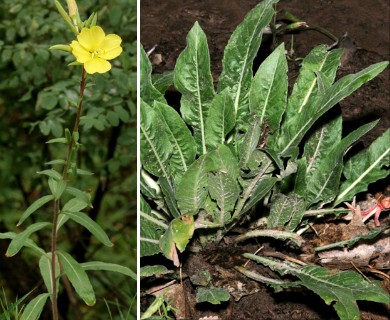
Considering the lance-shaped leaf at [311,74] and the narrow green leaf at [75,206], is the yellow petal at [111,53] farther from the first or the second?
the lance-shaped leaf at [311,74]

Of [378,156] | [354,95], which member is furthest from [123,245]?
[378,156]

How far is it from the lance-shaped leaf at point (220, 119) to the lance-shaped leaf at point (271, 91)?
0.43ft

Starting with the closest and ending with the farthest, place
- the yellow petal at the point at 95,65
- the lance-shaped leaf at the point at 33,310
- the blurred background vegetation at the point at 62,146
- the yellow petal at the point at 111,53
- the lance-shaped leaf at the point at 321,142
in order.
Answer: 1. the yellow petal at the point at 95,65
2. the yellow petal at the point at 111,53
3. the lance-shaped leaf at the point at 33,310
4. the lance-shaped leaf at the point at 321,142
5. the blurred background vegetation at the point at 62,146

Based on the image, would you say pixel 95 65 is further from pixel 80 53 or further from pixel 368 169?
pixel 368 169

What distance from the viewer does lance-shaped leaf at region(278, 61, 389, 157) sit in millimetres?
2447

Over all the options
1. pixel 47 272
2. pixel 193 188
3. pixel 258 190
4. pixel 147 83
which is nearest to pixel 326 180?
pixel 258 190

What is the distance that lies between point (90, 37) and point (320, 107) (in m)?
0.89

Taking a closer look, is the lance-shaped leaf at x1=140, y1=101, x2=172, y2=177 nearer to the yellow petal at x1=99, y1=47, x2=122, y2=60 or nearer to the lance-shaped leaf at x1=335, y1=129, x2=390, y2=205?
the yellow petal at x1=99, y1=47, x2=122, y2=60

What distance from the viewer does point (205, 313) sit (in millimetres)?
2664

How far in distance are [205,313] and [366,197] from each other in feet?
2.99

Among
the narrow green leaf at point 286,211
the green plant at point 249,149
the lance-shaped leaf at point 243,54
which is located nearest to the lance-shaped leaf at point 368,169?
the green plant at point 249,149

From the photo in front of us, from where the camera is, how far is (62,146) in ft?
15.0

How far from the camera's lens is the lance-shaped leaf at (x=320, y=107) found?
245 centimetres

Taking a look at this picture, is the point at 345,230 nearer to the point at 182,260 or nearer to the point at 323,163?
the point at 323,163
